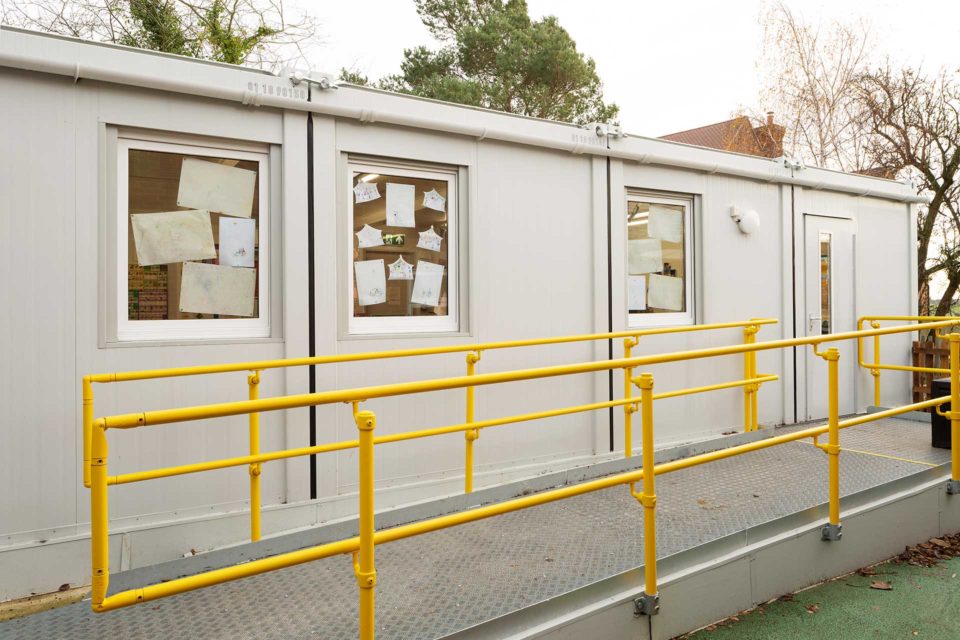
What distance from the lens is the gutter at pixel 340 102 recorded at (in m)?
3.49

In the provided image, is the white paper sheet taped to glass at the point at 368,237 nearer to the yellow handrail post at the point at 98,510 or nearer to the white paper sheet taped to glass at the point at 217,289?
the white paper sheet taped to glass at the point at 217,289

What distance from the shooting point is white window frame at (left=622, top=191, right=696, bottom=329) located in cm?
566

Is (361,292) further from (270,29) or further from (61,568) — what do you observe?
(270,29)

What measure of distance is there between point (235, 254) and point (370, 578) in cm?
255

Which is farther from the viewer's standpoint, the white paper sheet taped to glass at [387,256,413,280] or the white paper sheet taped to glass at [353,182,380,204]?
the white paper sheet taped to glass at [387,256,413,280]

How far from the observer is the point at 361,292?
4.48m

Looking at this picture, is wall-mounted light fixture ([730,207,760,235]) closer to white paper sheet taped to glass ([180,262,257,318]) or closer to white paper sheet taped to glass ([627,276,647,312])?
white paper sheet taped to glass ([627,276,647,312])

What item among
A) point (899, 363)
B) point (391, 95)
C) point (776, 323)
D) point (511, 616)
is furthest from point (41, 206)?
point (899, 363)

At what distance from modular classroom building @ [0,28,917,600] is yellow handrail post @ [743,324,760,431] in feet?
0.65

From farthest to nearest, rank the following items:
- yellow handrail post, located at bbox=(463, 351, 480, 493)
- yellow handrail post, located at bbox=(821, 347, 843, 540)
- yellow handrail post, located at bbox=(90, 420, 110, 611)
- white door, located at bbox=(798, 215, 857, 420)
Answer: white door, located at bbox=(798, 215, 857, 420) → yellow handrail post, located at bbox=(463, 351, 480, 493) → yellow handrail post, located at bbox=(821, 347, 843, 540) → yellow handrail post, located at bbox=(90, 420, 110, 611)

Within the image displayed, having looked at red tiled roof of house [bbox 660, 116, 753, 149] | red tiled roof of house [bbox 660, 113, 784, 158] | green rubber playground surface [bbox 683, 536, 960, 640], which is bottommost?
green rubber playground surface [bbox 683, 536, 960, 640]

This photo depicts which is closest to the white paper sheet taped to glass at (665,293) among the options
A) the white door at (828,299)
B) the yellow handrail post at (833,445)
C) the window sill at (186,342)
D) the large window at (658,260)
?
the large window at (658,260)

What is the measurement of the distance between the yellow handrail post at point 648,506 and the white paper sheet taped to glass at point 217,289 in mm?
2458

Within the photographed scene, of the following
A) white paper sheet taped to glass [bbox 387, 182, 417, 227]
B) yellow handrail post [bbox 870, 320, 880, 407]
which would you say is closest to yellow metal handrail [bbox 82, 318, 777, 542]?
white paper sheet taped to glass [bbox 387, 182, 417, 227]
